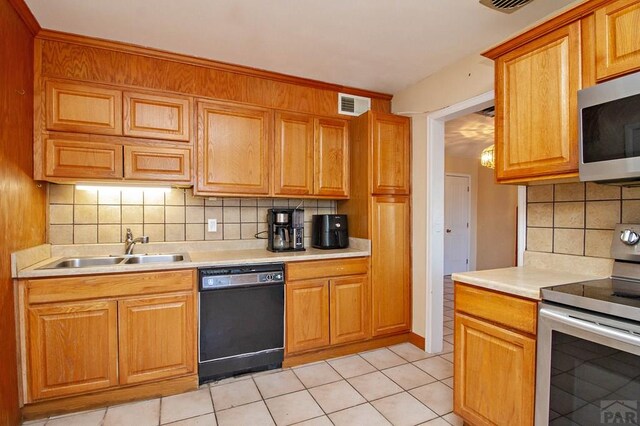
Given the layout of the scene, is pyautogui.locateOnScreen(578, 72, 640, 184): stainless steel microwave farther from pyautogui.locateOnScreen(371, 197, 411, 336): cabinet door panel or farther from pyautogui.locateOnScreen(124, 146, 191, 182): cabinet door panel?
pyautogui.locateOnScreen(124, 146, 191, 182): cabinet door panel

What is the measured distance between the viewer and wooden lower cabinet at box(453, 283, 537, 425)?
1440mm

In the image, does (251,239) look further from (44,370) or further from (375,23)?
(375,23)

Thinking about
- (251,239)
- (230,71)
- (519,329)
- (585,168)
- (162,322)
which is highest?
(230,71)

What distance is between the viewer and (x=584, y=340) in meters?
1.24

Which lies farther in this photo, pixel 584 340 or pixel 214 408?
pixel 214 408

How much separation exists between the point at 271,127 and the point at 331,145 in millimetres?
578

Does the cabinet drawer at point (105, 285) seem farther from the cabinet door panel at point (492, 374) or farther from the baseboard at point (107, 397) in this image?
the cabinet door panel at point (492, 374)

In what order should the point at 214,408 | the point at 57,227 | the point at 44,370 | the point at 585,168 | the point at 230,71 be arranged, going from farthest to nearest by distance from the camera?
1. the point at 230,71
2. the point at 57,227
3. the point at 214,408
4. the point at 44,370
5. the point at 585,168

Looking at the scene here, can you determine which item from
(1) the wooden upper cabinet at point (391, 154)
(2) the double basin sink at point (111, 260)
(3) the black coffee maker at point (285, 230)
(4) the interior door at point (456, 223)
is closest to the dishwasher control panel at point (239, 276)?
(2) the double basin sink at point (111, 260)

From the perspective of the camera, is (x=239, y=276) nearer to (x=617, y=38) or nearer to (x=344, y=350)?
(x=344, y=350)

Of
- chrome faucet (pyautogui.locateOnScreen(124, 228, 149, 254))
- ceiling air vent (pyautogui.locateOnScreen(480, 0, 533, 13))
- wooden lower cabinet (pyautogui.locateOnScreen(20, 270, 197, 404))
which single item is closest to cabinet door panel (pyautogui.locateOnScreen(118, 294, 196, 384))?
wooden lower cabinet (pyautogui.locateOnScreen(20, 270, 197, 404))

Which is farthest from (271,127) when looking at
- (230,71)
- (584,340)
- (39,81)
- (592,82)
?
(584,340)

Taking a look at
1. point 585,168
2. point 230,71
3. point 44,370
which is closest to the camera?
point 585,168

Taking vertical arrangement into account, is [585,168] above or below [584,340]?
above
